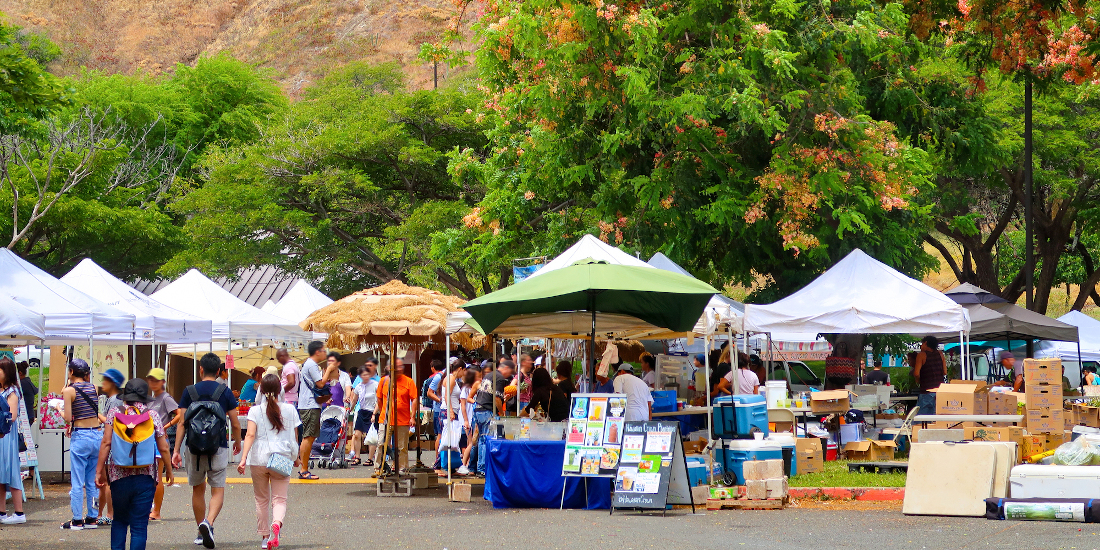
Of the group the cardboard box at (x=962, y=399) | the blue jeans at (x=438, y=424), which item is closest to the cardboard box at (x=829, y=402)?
the cardboard box at (x=962, y=399)

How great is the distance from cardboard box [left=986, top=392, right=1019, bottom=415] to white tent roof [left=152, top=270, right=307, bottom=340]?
45.2 ft

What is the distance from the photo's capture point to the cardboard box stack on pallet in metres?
12.1

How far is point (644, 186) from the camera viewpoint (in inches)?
790

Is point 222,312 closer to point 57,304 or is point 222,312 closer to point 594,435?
point 57,304

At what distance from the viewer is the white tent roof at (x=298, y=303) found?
24969 mm

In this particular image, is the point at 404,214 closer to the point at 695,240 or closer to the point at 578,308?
the point at 695,240

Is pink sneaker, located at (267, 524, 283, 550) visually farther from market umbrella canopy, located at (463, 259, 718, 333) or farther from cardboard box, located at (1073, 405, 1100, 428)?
cardboard box, located at (1073, 405, 1100, 428)

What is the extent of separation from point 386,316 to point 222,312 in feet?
34.2

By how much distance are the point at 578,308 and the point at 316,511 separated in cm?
367

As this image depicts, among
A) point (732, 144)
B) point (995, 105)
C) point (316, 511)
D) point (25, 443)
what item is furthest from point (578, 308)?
point (995, 105)

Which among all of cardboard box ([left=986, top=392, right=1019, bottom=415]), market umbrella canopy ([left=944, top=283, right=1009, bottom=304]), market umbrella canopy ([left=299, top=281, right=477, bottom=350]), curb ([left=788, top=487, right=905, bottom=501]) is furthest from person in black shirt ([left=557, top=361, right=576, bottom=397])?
market umbrella canopy ([left=944, top=283, right=1009, bottom=304])

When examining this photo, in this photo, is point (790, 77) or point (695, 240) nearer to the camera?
point (790, 77)

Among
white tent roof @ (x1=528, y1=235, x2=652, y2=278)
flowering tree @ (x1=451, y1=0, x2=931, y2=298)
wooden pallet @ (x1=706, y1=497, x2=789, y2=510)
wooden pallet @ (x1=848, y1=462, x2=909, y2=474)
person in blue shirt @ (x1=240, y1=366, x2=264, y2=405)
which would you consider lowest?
wooden pallet @ (x1=706, y1=497, x2=789, y2=510)

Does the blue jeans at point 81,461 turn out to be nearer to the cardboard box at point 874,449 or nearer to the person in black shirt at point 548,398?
the person in black shirt at point 548,398
